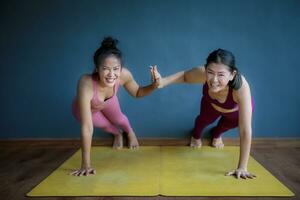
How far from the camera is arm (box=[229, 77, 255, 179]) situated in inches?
82.7

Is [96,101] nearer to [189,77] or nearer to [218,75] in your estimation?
[189,77]

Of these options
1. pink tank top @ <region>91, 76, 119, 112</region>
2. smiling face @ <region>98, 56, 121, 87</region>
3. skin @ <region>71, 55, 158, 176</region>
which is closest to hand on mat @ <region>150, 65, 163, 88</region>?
skin @ <region>71, 55, 158, 176</region>

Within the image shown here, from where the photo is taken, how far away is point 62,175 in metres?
2.16

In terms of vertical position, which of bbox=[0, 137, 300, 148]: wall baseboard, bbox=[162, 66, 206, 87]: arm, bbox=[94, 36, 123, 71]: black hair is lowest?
bbox=[0, 137, 300, 148]: wall baseboard

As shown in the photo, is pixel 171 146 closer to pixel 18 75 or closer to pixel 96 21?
pixel 96 21

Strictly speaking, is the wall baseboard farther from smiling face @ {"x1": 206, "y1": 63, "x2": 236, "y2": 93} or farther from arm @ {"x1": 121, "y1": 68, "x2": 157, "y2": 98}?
smiling face @ {"x1": 206, "y1": 63, "x2": 236, "y2": 93}

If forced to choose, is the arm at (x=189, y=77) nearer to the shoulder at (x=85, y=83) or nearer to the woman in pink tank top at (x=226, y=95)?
the woman in pink tank top at (x=226, y=95)

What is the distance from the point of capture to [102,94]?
2480 mm

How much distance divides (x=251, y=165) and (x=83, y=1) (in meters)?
1.94

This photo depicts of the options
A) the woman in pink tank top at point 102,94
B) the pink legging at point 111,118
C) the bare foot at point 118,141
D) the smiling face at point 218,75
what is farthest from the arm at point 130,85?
the smiling face at point 218,75

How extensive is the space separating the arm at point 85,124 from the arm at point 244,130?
3.08 feet

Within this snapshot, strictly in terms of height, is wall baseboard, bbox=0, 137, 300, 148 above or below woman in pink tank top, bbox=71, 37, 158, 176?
below

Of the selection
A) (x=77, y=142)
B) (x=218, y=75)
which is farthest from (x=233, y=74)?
(x=77, y=142)

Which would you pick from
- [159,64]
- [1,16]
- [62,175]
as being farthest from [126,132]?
[1,16]
